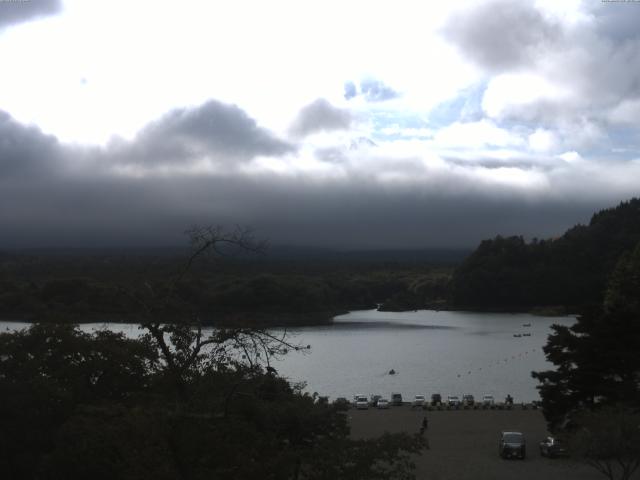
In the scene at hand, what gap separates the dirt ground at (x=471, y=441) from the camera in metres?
20.9

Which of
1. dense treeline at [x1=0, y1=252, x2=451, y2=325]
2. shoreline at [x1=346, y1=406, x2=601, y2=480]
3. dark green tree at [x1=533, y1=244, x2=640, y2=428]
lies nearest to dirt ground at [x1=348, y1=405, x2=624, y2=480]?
shoreline at [x1=346, y1=406, x2=601, y2=480]

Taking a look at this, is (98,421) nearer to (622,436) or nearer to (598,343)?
(622,436)

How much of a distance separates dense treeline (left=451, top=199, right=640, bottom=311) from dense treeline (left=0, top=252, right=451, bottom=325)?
11890mm

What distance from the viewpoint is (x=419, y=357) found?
6425 cm

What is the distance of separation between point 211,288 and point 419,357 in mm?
22586

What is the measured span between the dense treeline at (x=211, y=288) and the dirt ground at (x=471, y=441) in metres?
7.08

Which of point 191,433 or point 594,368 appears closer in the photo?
point 191,433

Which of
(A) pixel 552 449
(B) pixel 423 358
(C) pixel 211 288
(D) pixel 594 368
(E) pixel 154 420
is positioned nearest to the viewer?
(E) pixel 154 420

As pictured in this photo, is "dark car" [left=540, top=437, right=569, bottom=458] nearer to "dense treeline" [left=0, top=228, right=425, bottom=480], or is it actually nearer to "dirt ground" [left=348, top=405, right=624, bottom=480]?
"dirt ground" [left=348, top=405, right=624, bottom=480]

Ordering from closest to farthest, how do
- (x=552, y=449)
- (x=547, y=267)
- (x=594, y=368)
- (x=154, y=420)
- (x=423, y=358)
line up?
1. (x=154, y=420)
2. (x=594, y=368)
3. (x=552, y=449)
4. (x=423, y=358)
5. (x=547, y=267)

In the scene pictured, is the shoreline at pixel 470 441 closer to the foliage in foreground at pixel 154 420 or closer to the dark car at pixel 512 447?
the dark car at pixel 512 447

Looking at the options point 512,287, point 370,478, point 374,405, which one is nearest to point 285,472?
point 370,478

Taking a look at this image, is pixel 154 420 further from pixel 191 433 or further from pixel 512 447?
pixel 512 447

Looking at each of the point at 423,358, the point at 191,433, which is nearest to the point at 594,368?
the point at 191,433
